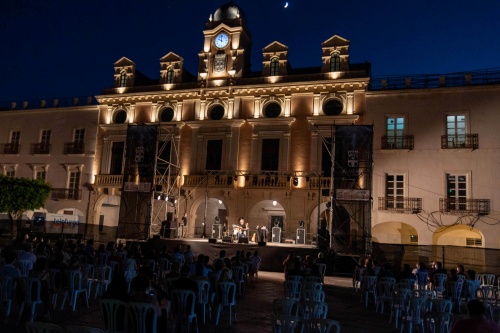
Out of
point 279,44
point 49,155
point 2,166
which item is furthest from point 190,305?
point 2,166

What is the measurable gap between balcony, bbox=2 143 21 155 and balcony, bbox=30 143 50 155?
51.5 inches

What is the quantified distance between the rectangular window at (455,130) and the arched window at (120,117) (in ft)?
64.9

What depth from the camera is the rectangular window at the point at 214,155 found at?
2702 centimetres

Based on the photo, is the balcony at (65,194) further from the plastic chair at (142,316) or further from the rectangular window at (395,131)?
the plastic chair at (142,316)

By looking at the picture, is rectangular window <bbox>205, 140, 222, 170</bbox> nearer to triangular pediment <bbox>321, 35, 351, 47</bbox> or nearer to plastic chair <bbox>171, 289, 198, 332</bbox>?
triangular pediment <bbox>321, 35, 351, 47</bbox>

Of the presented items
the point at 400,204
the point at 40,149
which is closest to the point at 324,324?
the point at 400,204

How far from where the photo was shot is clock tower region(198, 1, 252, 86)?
27688mm

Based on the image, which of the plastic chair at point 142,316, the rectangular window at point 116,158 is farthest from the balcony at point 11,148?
the plastic chair at point 142,316

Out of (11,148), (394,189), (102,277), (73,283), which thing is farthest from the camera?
(11,148)

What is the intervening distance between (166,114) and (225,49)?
5612 millimetres

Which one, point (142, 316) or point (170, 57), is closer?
point (142, 316)

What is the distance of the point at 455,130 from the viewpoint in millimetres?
23188

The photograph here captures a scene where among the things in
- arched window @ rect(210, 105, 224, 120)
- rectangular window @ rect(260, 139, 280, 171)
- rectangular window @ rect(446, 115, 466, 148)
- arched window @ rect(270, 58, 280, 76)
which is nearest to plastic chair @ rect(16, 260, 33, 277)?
rectangular window @ rect(260, 139, 280, 171)

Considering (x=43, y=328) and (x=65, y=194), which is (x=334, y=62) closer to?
(x=65, y=194)
